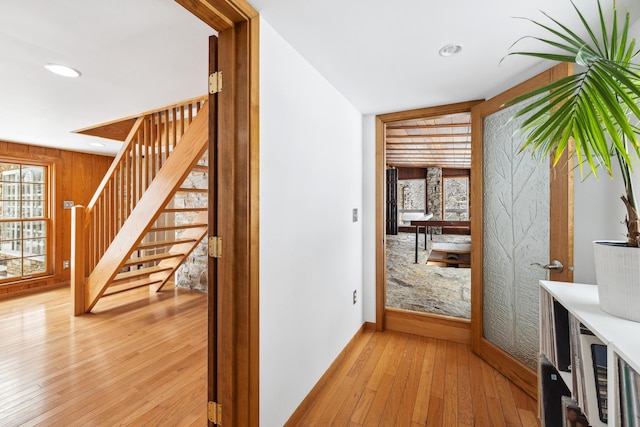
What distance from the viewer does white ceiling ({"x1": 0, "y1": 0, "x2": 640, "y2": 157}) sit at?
139cm

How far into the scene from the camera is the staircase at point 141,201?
2.67 m

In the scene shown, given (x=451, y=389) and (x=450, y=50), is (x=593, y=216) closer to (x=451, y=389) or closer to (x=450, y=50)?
(x=450, y=50)

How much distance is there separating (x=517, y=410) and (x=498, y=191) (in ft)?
4.81

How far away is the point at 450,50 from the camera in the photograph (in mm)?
1738

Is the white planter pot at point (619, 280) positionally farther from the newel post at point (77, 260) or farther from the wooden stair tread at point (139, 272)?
the newel post at point (77, 260)

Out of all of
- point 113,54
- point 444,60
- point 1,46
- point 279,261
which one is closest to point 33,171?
point 1,46

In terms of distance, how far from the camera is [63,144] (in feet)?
14.5

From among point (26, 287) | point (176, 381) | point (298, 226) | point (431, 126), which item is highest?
point (431, 126)

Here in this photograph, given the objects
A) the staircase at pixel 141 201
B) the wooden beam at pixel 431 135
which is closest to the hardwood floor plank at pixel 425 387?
the staircase at pixel 141 201

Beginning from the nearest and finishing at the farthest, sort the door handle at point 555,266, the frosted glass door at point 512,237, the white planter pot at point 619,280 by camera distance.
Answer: the white planter pot at point 619,280
the door handle at point 555,266
the frosted glass door at point 512,237

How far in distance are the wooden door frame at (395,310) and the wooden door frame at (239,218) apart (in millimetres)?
1790

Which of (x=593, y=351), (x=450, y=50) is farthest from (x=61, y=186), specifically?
(x=593, y=351)

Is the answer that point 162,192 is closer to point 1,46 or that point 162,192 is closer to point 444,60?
point 1,46

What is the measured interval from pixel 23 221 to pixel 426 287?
6003mm
